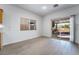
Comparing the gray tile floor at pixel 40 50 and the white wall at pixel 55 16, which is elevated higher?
the white wall at pixel 55 16

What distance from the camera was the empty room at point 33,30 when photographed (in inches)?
141

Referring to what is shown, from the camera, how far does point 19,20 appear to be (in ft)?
17.9

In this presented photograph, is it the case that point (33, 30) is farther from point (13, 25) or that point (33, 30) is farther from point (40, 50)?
point (40, 50)

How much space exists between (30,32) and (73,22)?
311cm

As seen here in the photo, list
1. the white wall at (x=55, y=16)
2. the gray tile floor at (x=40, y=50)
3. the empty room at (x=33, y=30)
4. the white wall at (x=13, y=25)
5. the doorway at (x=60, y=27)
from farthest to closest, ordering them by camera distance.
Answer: the doorway at (x=60, y=27)
the white wall at (x=55, y=16)
the white wall at (x=13, y=25)
the empty room at (x=33, y=30)
the gray tile floor at (x=40, y=50)

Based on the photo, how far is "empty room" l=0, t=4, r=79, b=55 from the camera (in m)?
3.59

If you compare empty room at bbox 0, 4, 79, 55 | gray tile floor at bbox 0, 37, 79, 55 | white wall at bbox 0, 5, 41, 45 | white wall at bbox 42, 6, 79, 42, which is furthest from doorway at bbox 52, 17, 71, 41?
gray tile floor at bbox 0, 37, 79, 55

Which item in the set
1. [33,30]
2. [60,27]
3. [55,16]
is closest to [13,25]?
[33,30]

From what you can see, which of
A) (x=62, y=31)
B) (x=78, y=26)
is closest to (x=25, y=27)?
(x=78, y=26)

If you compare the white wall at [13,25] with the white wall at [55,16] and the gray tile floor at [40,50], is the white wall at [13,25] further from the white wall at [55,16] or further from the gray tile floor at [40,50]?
the white wall at [55,16]

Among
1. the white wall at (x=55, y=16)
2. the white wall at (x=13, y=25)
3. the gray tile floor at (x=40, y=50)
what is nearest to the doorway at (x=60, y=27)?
the white wall at (x=55, y=16)

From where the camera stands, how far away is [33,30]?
6.86 m

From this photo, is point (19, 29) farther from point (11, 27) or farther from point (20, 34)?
point (11, 27)

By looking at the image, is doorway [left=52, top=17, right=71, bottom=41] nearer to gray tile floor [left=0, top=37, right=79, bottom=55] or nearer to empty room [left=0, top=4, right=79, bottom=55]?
empty room [left=0, top=4, right=79, bottom=55]
